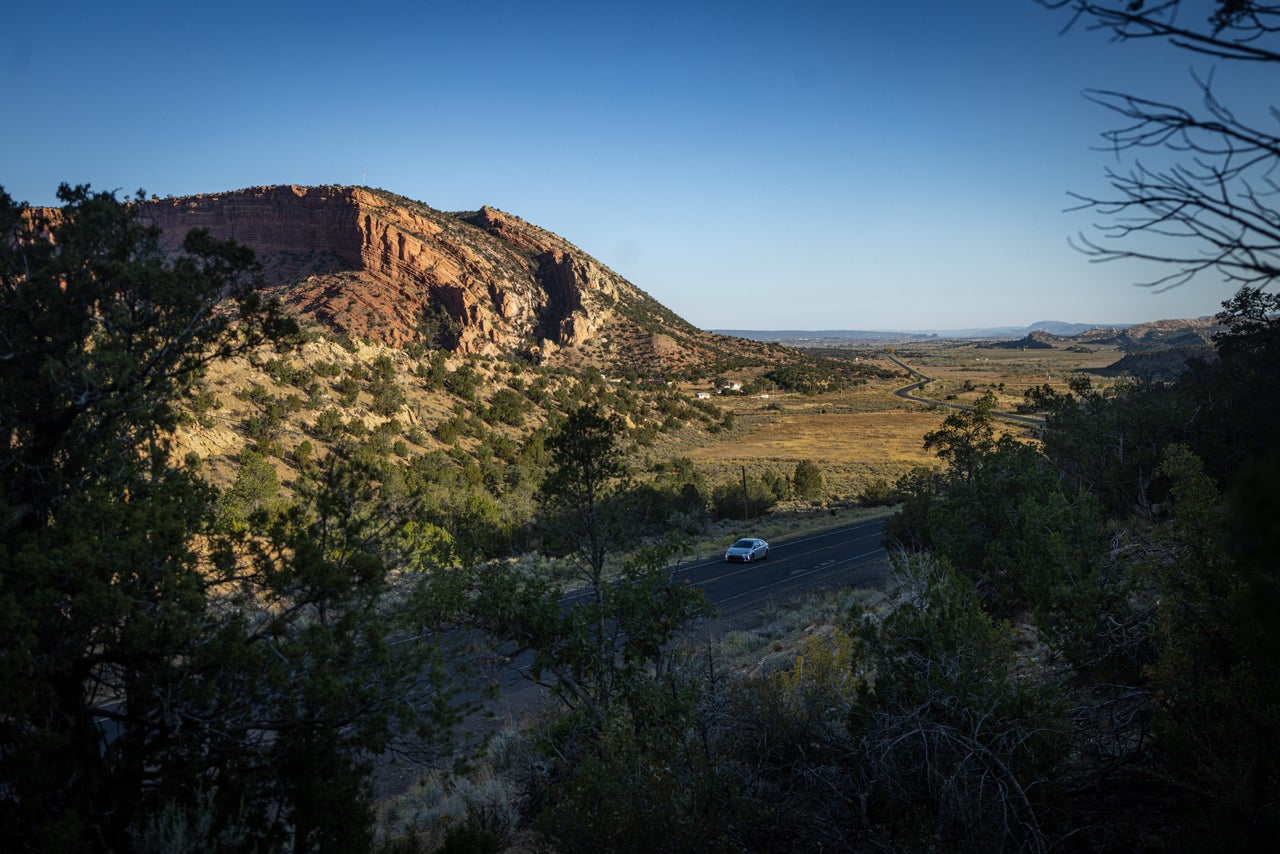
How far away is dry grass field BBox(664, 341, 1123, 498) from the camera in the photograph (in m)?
49.4

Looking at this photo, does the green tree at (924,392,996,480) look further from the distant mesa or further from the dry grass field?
the distant mesa

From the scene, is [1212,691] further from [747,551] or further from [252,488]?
[252,488]

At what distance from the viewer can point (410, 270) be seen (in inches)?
3812

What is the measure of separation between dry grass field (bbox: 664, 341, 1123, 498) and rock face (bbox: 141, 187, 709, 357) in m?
36.3

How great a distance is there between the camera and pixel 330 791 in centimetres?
545

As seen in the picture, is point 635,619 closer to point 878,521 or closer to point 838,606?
point 838,606

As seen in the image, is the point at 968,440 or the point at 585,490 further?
the point at 968,440

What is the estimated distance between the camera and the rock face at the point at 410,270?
9106 cm

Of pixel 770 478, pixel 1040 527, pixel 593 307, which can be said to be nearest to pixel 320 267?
pixel 593 307

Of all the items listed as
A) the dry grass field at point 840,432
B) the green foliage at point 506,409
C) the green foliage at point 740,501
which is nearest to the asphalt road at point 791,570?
the green foliage at point 740,501

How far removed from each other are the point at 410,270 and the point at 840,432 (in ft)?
214

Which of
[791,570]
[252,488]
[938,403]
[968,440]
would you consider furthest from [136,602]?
[938,403]

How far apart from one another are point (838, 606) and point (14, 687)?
17139mm

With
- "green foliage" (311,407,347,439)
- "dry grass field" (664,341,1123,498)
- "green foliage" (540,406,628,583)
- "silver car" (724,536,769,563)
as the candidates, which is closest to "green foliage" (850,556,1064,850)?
"green foliage" (540,406,628,583)
